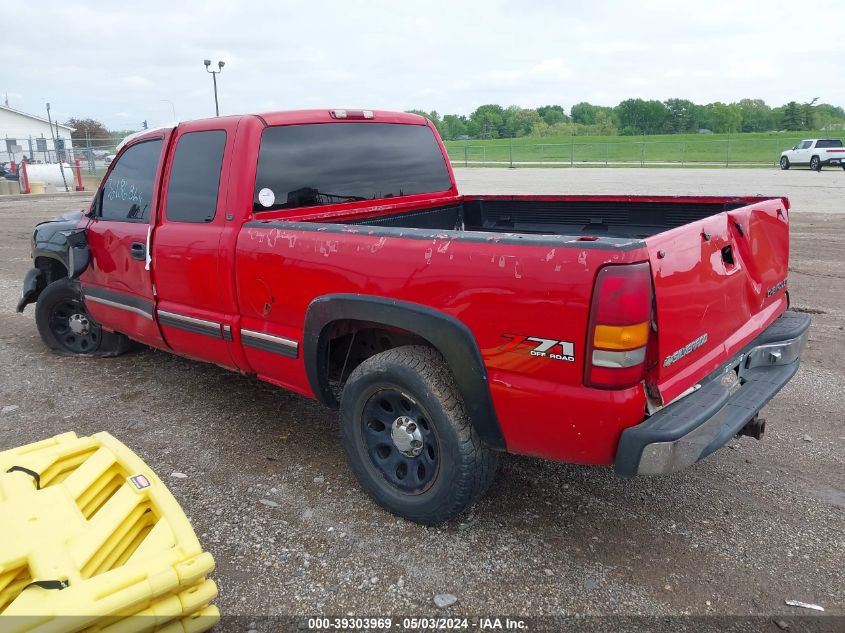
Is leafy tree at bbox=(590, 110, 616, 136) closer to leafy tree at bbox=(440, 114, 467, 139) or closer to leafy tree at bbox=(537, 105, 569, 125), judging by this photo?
leafy tree at bbox=(537, 105, 569, 125)

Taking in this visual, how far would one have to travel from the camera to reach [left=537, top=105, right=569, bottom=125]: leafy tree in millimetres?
92794

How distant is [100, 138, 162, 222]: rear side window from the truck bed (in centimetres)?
131

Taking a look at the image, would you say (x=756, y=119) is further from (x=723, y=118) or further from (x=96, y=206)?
(x=96, y=206)

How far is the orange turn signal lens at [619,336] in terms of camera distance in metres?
2.29

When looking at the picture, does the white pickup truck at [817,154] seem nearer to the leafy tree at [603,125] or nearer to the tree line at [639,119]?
the tree line at [639,119]

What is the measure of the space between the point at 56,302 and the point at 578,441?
15.6 feet

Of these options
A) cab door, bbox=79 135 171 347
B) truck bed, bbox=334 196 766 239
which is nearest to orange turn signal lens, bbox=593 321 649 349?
truck bed, bbox=334 196 766 239

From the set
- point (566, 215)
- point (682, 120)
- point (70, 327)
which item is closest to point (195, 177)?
point (566, 215)

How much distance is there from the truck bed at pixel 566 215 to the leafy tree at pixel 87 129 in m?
59.7

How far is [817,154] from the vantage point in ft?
96.7

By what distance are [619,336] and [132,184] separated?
3.47 meters

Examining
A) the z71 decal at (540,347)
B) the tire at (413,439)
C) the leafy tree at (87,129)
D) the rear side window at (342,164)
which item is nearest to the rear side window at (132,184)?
the rear side window at (342,164)

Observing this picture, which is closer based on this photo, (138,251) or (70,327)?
(138,251)

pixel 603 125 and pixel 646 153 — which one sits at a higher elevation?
pixel 603 125
